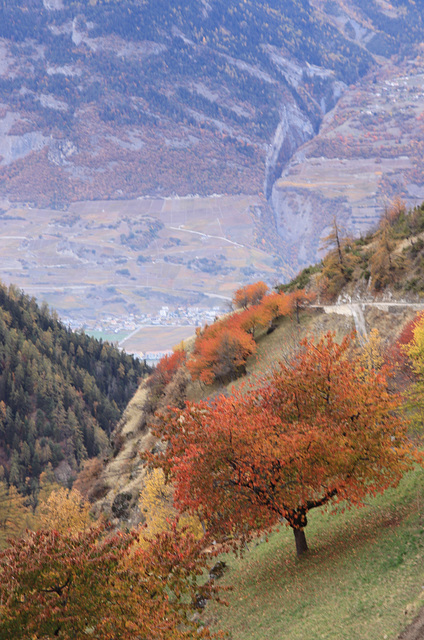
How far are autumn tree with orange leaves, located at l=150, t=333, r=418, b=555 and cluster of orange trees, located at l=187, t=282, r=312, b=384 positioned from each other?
49.4 m

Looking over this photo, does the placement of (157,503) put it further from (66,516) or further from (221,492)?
(221,492)

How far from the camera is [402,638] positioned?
20.3 metres

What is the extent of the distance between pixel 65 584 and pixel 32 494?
13202 cm

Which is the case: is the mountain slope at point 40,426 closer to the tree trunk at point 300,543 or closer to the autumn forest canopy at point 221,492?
the autumn forest canopy at point 221,492

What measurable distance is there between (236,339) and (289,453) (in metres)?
54.1

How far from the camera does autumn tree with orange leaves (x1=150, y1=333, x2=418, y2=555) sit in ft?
89.0

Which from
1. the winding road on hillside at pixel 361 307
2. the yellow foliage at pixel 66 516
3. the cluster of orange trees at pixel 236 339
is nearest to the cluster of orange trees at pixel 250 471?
the winding road on hillside at pixel 361 307

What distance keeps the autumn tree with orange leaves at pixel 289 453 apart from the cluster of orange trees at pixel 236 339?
49438 mm

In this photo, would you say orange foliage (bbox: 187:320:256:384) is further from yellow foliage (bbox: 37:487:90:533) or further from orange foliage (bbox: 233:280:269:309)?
yellow foliage (bbox: 37:487:90:533)

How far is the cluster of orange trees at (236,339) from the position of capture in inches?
3142

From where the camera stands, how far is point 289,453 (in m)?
26.4

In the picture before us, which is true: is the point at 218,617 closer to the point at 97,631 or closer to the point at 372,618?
the point at 372,618

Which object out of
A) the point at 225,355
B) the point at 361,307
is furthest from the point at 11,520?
the point at 361,307

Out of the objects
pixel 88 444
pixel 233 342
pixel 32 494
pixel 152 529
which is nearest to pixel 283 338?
pixel 233 342
